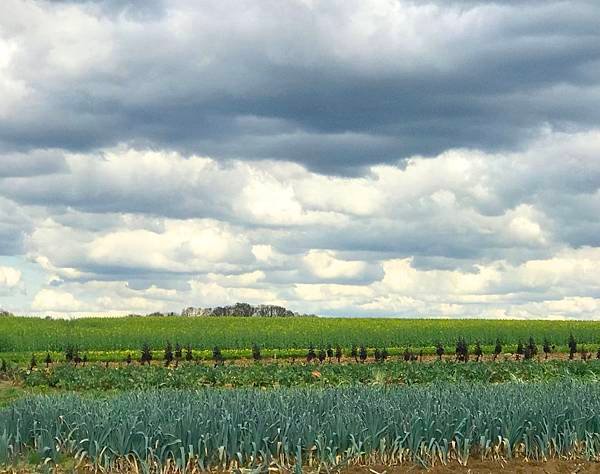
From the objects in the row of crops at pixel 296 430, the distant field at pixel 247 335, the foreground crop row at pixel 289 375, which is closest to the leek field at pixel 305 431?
the row of crops at pixel 296 430

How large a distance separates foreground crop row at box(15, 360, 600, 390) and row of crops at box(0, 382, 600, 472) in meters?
10.5

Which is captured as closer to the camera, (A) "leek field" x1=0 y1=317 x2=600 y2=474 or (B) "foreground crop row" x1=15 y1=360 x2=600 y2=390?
(A) "leek field" x1=0 y1=317 x2=600 y2=474

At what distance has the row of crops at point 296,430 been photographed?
402 inches

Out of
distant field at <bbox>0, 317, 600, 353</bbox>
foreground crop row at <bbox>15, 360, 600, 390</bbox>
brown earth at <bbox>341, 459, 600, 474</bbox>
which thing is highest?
distant field at <bbox>0, 317, 600, 353</bbox>

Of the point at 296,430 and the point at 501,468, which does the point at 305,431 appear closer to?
the point at 296,430

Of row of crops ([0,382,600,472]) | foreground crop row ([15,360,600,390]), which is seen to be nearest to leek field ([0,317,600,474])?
row of crops ([0,382,600,472])

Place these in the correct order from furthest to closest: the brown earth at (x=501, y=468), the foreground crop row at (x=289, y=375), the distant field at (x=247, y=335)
A: the distant field at (x=247, y=335), the foreground crop row at (x=289, y=375), the brown earth at (x=501, y=468)

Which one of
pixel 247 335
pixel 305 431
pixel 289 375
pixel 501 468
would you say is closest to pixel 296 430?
pixel 305 431

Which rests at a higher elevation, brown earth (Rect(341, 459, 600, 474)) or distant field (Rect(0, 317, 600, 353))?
distant field (Rect(0, 317, 600, 353))

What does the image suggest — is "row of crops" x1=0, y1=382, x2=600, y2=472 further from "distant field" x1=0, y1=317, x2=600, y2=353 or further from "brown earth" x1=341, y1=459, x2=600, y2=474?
"distant field" x1=0, y1=317, x2=600, y2=353

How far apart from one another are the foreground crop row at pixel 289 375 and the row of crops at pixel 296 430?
10479mm

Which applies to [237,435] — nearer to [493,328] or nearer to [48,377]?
[48,377]

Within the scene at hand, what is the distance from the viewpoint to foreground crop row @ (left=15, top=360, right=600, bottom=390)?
23.8m

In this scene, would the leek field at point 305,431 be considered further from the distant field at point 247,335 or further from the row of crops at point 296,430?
the distant field at point 247,335
